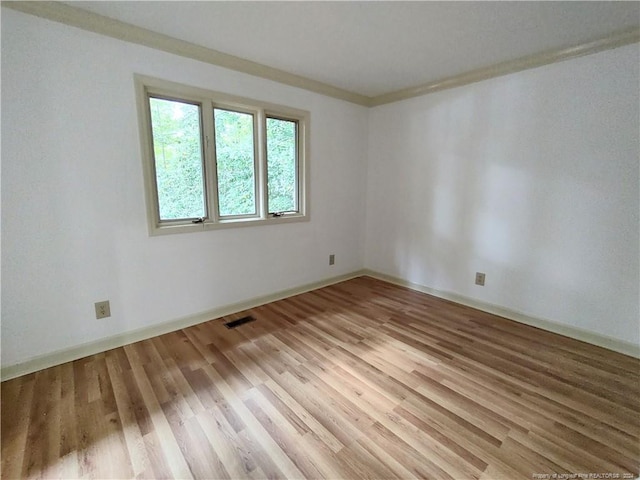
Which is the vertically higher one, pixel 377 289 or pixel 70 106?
pixel 70 106

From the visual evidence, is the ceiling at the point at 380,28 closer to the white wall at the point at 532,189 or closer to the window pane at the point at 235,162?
the white wall at the point at 532,189

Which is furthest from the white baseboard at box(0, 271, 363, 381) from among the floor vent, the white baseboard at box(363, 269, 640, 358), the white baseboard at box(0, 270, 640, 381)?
the white baseboard at box(363, 269, 640, 358)

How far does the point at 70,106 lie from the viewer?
1.85m

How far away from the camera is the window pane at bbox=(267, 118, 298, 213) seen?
294cm

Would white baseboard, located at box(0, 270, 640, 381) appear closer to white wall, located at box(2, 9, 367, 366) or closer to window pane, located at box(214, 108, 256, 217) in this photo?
white wall, located at box(2, 9, 367, 366)

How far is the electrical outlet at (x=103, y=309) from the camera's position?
209 centimetres

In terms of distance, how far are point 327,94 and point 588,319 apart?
10.4ft

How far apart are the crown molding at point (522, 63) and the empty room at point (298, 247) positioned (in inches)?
0.6


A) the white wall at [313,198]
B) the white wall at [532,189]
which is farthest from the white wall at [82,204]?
the white wall at [532,189]

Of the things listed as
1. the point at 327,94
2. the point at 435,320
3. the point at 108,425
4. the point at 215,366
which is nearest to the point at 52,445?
the point at 108,425

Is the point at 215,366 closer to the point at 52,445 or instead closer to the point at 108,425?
the point at 108,425

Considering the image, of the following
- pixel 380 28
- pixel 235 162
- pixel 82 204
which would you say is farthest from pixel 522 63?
pixel 82 204

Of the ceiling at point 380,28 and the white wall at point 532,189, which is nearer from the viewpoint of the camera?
the ceiling at point 380,28

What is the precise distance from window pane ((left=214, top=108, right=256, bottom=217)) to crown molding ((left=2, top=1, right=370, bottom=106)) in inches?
15.3
